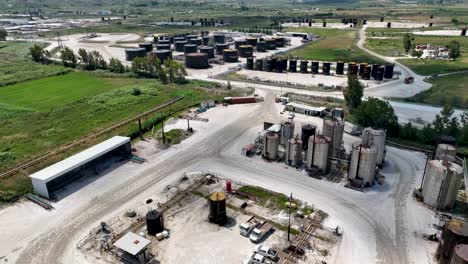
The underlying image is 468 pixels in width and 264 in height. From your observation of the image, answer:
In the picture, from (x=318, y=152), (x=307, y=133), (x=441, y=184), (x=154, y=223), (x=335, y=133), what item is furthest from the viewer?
(x=307, y=133)

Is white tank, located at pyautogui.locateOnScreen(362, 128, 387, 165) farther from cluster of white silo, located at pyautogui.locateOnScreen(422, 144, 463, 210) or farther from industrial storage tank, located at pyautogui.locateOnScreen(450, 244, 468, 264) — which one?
industrial storage tank, located at pyautogui.locateOnScreen(450, 244, 468, 264)

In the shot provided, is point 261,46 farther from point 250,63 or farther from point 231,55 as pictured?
point 250,63

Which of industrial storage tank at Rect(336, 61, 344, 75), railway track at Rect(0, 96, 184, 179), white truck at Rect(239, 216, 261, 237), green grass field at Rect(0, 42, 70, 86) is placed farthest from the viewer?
industrial storage tank at Rect(336, 61, 344, 75)

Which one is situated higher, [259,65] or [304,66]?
[304,66]

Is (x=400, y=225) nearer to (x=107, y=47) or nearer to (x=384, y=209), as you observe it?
(x=384, y=209)

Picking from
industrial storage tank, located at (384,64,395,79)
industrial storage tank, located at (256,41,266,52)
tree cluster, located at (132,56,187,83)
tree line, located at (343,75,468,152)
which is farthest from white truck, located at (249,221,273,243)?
industrial storage tank, located at (256,41,266,52)

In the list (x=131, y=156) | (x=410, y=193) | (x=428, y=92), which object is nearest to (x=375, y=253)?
(x=410, y=193)

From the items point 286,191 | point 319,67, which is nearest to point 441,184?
point 286,191
